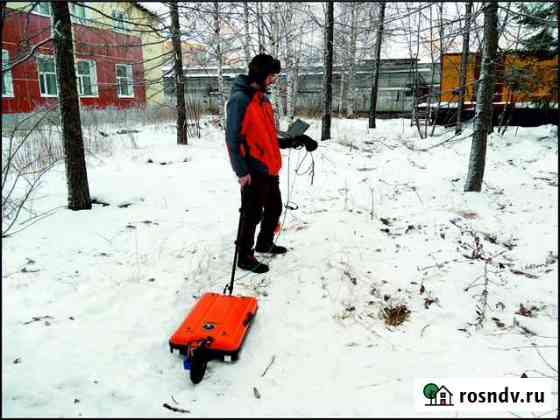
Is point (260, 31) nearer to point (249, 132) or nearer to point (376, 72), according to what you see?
point (376, 72)

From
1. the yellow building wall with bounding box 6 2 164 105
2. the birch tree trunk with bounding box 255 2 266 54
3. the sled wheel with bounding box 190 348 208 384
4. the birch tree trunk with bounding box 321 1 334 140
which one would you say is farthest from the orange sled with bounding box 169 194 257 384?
the birch tree trunk with bounding box 255 2 266 54

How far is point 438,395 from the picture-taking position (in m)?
2.51

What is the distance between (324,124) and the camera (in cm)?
1433

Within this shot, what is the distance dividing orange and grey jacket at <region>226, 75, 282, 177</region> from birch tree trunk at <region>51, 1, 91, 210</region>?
9.41 ft

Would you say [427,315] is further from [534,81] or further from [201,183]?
[534,81]

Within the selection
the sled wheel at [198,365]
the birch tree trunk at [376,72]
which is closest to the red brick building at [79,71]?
the birch tree trunk at [376,72]

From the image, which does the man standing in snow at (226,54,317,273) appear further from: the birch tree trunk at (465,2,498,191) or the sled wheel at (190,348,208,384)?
the birch tree trunk at (465,2,498,191)

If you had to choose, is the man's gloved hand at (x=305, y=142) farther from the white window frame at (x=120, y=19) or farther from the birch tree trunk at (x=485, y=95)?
the birch tree trunk at (x=485, y=95)

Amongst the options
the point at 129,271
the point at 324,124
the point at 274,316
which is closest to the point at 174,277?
the point at 129,271

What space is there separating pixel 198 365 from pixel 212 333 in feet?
0.93

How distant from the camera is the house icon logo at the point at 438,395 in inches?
96.3

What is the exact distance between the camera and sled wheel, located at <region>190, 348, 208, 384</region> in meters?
2.70

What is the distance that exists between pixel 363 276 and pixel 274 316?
1.23 m

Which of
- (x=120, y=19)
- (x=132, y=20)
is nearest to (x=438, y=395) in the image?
(x=120, y=19)
